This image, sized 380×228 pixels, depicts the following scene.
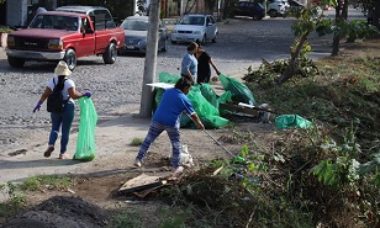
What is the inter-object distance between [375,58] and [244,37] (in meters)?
13.1

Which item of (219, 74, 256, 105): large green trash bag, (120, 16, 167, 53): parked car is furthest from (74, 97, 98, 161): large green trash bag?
(120, 16, 167, 53): parked car

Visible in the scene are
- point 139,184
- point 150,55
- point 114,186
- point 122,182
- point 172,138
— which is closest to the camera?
point 139,184

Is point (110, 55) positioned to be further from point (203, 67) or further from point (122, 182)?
point (122, 182)

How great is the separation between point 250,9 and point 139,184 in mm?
50687

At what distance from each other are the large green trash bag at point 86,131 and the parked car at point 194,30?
71.6 feet

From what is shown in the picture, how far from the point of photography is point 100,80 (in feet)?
62.1

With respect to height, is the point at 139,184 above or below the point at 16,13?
below

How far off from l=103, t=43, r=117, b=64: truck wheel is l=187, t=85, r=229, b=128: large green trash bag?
33.4ft

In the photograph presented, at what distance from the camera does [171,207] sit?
7824 mm

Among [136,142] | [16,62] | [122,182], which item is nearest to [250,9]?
[16,62]

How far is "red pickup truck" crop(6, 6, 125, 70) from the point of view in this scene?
2012 centimetres

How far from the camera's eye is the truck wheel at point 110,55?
22891 millimetres

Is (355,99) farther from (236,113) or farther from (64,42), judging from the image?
(64,42)

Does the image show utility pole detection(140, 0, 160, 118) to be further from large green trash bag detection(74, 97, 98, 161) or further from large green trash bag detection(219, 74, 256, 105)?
large green trash bag detection(74, 97, 98, 161)
